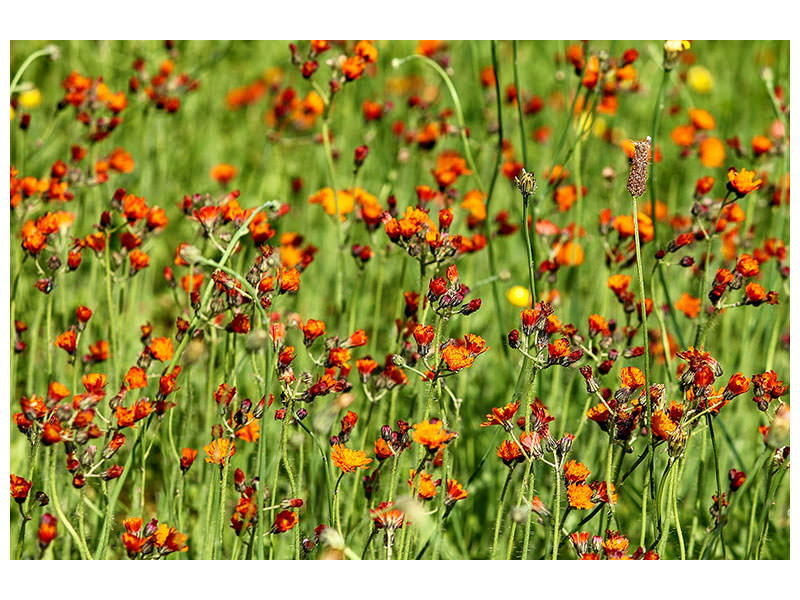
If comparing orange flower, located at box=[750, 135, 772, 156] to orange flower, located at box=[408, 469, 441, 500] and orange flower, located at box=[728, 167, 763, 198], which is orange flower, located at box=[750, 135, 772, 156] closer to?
orange flower, located at box=[728, 167, 763, 198]

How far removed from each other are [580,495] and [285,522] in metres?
0.56

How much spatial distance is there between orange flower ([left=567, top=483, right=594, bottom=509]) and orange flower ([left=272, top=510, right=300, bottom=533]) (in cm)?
52

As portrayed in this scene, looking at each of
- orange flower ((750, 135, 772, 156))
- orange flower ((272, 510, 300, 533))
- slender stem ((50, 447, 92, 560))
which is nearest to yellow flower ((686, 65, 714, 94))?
orange flower ((750, 135, 772, 156))

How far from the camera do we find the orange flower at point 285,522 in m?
1.70

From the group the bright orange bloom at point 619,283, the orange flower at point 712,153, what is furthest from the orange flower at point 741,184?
the orange flower at point 712,153

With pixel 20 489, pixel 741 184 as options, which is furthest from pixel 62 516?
pixel 741 184

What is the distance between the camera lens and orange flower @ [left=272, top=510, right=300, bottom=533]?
1703 millimetres

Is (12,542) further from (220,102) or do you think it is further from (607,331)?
(220,102)

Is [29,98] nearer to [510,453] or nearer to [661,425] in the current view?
[510,453]

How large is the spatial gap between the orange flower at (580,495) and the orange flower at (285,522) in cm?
52

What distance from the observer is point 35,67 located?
149 inches
